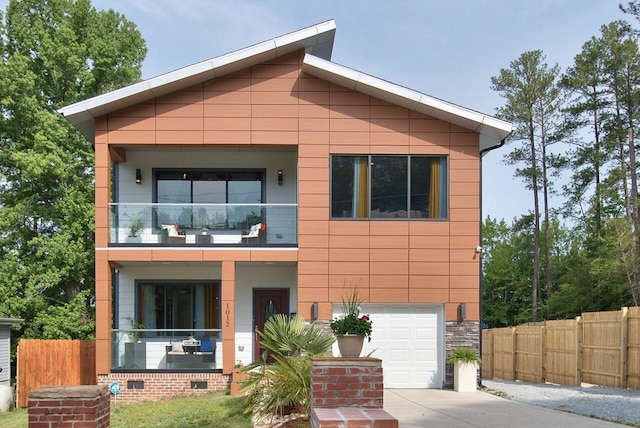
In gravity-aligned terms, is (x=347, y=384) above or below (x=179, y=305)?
above

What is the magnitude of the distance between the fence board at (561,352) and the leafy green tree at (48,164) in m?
15.9

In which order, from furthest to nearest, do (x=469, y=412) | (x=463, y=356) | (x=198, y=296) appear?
1. (x=198, y=296)
2. (x=463, y=356)
3. (x=469, y=412)

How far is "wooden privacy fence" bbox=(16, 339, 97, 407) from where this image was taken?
17859 millimetres

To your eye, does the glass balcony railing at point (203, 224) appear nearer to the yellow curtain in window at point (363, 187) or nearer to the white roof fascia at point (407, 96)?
the yellow curtain in window at point (363, 187)

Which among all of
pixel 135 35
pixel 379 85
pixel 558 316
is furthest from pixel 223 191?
pixel 558 316

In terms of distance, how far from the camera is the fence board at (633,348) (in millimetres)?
15422

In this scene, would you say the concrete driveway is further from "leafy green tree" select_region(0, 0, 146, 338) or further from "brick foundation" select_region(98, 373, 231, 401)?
"leafy green tree" select_region(0, 0, 146, 338)

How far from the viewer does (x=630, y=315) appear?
1575cm

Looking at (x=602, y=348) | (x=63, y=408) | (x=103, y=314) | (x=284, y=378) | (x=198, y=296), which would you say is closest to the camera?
(x=63, y=408)

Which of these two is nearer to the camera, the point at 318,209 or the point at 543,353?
the point at 318,209

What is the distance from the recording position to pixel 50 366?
1791 centimetres

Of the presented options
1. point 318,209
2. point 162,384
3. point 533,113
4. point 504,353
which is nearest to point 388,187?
point 318,209

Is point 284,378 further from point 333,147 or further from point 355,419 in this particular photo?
point 333,147

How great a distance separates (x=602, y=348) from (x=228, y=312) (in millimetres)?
8861
